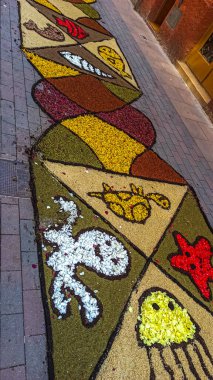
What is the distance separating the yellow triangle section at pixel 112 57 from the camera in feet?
26.8

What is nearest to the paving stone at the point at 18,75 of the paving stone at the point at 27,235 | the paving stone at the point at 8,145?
the paving stone at the point at 8,145

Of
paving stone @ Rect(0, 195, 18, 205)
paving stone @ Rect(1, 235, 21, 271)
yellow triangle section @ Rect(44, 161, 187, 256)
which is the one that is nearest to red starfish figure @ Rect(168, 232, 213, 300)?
yellow triangle section @ Rect(44, 161, 187, 256)

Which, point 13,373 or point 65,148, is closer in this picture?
point 13,373

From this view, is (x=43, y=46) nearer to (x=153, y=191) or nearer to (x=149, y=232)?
(x=153, y=191)

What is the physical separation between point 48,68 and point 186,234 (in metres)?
4.39


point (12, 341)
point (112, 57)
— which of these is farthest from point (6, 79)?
point (12, 341)

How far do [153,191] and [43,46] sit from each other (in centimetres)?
429

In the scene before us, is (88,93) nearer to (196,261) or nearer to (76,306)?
(196,261)

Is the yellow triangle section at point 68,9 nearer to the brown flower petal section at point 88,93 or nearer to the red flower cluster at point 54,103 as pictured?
the brown flower petal section at point 88,93

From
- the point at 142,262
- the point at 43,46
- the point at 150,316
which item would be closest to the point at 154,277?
the point at 142,262

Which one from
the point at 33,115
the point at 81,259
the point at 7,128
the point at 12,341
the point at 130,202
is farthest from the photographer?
the point at 33,115

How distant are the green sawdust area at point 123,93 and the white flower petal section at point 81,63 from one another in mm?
335

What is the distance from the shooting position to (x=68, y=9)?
30.7 feet

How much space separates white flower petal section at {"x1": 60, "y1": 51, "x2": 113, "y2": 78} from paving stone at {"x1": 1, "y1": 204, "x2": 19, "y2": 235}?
178 inches
